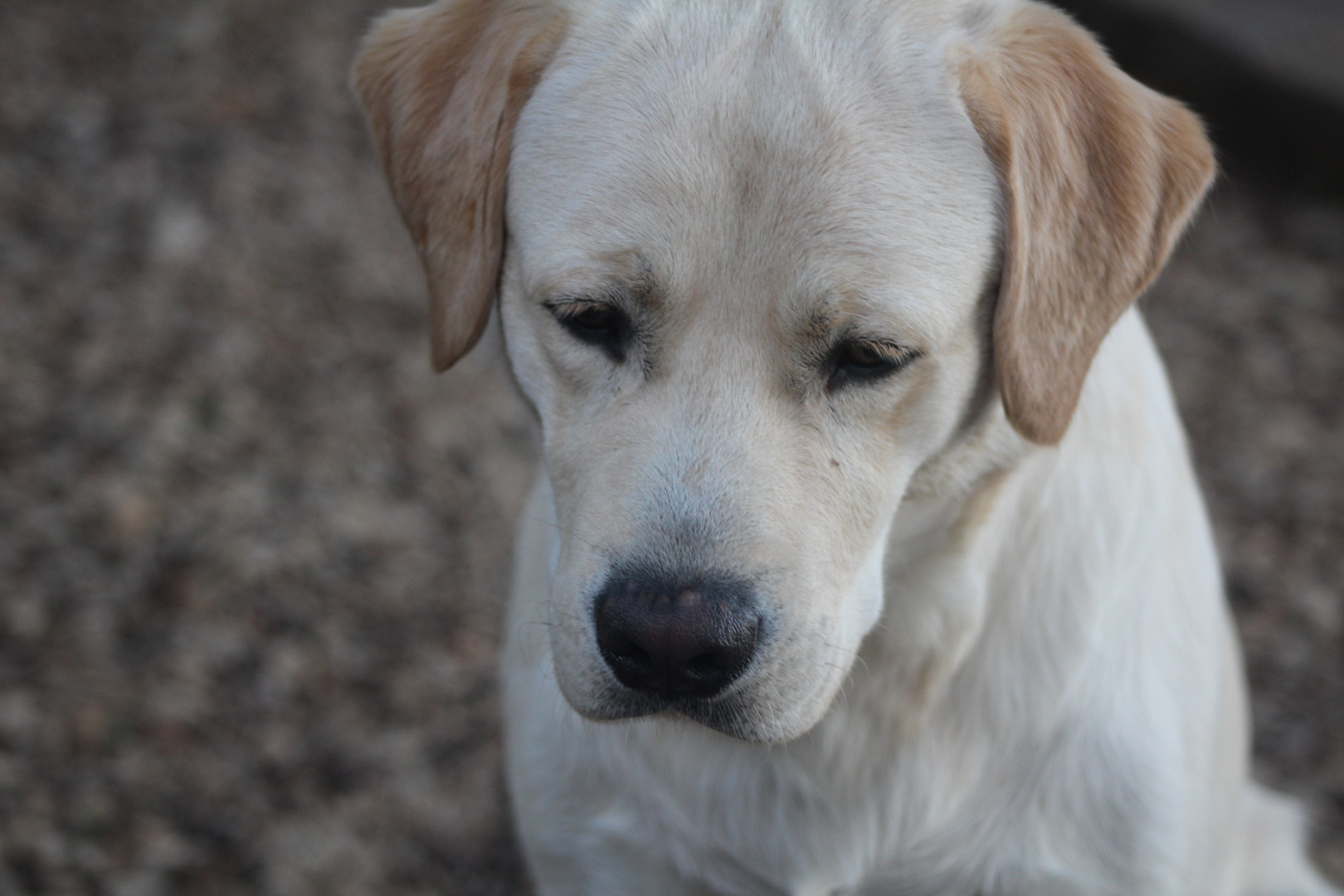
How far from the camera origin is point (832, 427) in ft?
5.96

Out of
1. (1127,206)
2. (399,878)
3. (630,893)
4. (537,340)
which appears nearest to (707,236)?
(537,340)

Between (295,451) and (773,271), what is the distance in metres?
3.07

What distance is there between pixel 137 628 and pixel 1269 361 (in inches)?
169

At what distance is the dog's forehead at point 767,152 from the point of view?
5.56 feet

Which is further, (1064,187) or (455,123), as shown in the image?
(455,123)

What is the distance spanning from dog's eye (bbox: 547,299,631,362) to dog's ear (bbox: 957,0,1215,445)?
572mm

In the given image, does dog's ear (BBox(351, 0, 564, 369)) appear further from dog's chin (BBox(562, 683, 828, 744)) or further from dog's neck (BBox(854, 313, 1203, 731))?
dog's neck (BBox(854, 313, 1203, 731))

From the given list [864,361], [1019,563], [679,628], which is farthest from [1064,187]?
[679,628]

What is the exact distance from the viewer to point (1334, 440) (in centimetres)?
455

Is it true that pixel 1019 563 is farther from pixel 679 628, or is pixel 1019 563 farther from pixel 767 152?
pixel 767 152

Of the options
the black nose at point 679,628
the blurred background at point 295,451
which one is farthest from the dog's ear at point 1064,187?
the blurred background at point 295,451

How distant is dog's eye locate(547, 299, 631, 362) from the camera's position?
183 centimetres

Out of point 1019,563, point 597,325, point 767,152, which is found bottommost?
Result: point 1019,563

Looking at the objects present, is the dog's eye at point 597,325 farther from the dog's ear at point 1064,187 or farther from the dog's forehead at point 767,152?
the dog's ear at point 1064,187
